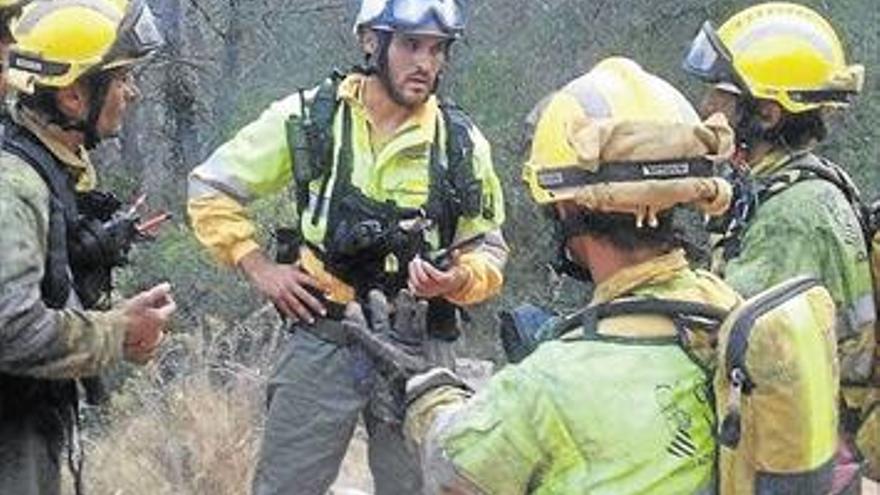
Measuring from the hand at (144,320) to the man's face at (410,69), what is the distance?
1262mm

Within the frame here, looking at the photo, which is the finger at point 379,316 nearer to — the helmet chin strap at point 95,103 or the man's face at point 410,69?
the helmet chin strap at point 95,103

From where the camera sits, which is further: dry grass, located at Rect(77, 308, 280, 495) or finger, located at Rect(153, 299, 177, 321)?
dry grass, located at Rect(77, 308, 280, 495)

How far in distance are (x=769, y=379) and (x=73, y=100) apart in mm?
2453

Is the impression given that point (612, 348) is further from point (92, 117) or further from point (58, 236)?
point (92, 117)

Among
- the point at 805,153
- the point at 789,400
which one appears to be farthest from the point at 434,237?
the point at 789,400

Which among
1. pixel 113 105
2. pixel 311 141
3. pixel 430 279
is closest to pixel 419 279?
pixel 430 279

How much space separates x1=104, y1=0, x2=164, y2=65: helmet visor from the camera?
452 centimetres

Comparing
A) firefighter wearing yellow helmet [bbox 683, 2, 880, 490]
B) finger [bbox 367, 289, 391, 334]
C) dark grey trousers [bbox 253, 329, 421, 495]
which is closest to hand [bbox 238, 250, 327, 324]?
dark grey trousers [bbox 253, 329, 421, 495]

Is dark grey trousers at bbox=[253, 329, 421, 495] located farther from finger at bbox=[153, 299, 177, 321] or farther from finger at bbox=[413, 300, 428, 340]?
finger at bbox=[413, 300, 428, 340]

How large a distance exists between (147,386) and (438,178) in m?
3.02

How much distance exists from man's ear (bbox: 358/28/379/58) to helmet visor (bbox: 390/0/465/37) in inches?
4.6

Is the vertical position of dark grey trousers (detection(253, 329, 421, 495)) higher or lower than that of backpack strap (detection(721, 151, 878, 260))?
lower

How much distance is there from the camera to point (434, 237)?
17.3 ft

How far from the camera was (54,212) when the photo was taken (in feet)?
13.6
